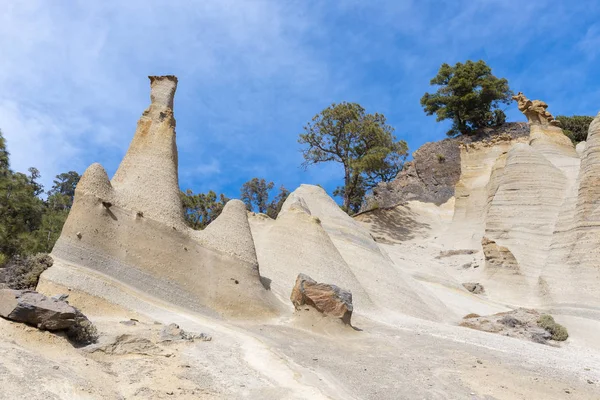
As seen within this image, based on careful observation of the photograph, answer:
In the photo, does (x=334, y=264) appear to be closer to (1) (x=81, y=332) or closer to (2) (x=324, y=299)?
(2) (x=324, y=299)

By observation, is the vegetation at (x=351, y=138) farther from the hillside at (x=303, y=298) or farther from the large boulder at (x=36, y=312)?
the large boulder at (x=36, y=312)

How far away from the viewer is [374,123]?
33469 millimetres

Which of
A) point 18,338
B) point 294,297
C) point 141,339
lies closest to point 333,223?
point 294,297

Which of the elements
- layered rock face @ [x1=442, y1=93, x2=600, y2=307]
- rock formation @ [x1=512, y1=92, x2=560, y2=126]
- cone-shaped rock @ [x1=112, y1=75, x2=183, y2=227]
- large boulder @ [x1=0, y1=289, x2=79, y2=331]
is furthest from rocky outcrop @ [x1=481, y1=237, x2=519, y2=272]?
large boulder @ [x1=0, y1=289, x2=79, y2=331]

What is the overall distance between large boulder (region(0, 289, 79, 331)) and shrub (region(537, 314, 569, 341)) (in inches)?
494

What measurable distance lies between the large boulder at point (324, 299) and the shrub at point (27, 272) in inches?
216

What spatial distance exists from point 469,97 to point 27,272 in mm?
38033

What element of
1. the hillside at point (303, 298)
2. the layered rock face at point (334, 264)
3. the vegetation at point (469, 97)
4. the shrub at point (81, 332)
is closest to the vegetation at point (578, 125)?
the vegetation at point (469, 97)

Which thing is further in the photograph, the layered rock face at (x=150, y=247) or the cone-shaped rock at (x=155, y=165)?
the cone-shaped rock at (x=155, y=165)

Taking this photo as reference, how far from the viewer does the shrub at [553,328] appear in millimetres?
13914

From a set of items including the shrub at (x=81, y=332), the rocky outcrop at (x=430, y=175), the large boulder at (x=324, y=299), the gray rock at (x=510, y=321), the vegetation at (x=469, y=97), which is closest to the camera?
the shrub at (x=81, y=332)

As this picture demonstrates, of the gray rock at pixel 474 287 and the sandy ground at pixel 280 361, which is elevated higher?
the gray rock at pixel 474 287

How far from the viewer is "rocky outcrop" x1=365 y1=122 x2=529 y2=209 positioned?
1377 inches

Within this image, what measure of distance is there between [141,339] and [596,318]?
13282mm
